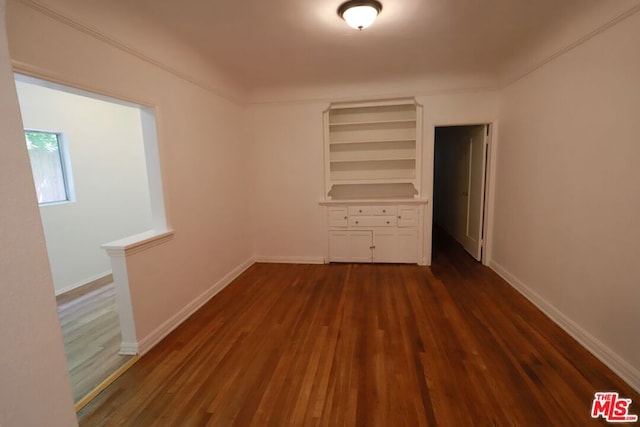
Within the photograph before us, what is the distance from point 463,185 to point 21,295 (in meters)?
5.08

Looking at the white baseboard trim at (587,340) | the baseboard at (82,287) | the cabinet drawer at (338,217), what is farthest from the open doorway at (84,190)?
the white baseboard trim at (587,340)

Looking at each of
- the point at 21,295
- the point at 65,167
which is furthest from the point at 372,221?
the point at 65,167

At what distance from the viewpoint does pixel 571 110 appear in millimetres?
2359

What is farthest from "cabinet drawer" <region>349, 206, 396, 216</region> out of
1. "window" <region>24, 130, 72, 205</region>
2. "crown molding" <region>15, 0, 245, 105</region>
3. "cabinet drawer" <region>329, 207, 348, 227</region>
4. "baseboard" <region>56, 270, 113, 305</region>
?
"window" <region>24, 130, 72, 205</region>

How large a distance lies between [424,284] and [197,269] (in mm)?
2566

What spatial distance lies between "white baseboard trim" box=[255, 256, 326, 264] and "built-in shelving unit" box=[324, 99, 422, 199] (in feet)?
3.20

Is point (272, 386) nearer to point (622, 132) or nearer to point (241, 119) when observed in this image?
point (622, 132)

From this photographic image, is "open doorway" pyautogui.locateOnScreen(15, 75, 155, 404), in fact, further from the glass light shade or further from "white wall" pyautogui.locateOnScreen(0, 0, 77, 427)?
"white wall" pyautogui.locateOnScreen(0, 0, 77, 427)

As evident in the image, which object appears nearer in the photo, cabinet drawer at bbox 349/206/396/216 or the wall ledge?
the wall ledge

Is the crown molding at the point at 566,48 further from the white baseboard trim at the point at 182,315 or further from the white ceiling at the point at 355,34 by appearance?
the white baseboard trim at the point at 182,315

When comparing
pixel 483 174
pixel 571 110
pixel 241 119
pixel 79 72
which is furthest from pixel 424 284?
pixel 79 72

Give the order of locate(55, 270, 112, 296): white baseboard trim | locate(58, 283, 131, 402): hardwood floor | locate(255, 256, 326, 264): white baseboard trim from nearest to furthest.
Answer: locate(58, 283, 131, 402): hardwood floor → locate(55, 270, 112, 296): white baseboard trim → locate(255, 256, 326, 264): white baseboard trim

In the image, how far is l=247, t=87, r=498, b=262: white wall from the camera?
3.96 meters

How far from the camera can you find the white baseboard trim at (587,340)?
5.96 ft
